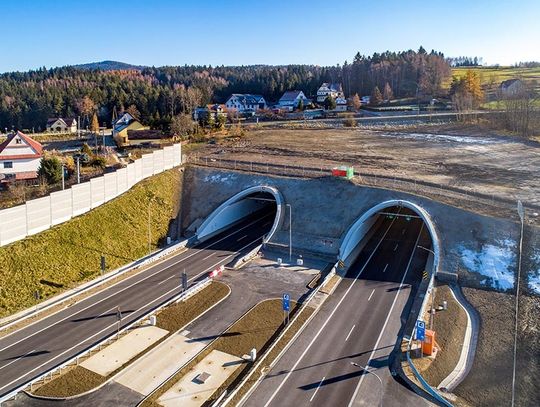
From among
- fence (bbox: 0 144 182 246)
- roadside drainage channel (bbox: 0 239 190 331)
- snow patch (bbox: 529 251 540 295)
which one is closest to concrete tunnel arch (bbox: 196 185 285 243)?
roadside drainage channel (bbox: 0 239 190 331)

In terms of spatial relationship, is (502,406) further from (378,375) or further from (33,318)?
(33,318)

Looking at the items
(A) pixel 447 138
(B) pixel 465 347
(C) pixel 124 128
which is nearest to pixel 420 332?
(B) pixel 465 347

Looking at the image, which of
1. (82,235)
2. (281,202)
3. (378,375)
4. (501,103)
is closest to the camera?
(378,375)

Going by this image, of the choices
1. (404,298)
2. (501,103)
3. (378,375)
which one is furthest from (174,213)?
(501,103)

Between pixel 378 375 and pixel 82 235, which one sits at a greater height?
pixel 82 235

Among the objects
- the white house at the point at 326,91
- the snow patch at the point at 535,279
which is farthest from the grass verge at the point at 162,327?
the white house at the point at 326,91

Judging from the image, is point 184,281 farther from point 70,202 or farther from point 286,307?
point 70,202
